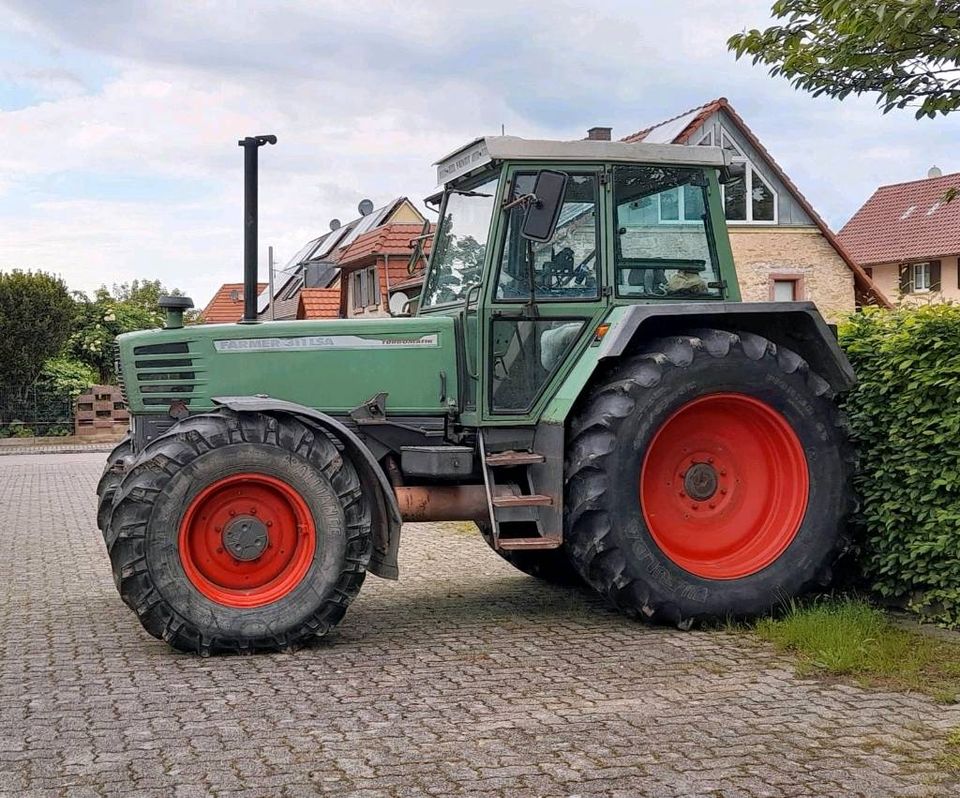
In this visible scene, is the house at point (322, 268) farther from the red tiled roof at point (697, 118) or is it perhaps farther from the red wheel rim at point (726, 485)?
the red wheel rim at point (726, 485)

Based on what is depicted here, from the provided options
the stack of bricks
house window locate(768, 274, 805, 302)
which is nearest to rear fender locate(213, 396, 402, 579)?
house window locate(768, 274, 805, 302)

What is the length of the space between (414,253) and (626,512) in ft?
8.12

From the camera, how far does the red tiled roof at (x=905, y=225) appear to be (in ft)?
152

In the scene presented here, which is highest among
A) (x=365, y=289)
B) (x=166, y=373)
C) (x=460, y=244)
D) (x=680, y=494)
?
(x=365, y=289)

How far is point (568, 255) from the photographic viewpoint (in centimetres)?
736

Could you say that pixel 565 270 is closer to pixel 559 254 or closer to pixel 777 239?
pixel 559 254

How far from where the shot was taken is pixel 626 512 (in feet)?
22.4

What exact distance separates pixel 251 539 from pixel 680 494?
243 cm

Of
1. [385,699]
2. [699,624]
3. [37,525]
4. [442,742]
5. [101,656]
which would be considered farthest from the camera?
[37,525]

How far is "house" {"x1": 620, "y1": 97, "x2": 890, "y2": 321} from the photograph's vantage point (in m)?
34.3

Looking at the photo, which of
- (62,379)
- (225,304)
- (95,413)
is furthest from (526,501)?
(225,304)

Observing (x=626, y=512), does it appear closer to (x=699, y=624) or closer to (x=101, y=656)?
(x=699, y=624)

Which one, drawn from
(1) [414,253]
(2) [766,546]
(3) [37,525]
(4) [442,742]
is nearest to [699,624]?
(2) [766,546]

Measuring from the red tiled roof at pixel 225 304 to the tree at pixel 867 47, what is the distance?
59.3m
